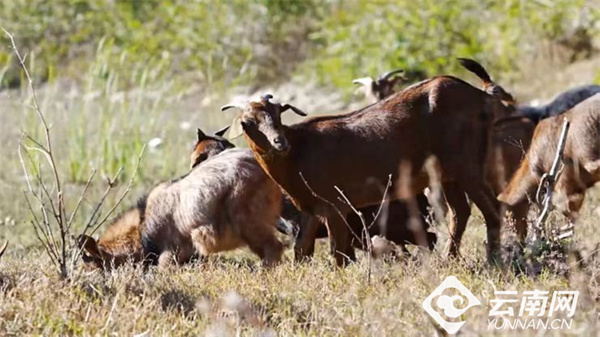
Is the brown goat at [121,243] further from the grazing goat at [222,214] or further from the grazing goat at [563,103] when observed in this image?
the grazing goat at [563,103]

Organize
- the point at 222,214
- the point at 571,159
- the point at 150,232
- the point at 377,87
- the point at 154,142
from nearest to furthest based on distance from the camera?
the point at 222,214
the point at 150,232
the point at 571,159
the point at 377,87
the point at 154,142

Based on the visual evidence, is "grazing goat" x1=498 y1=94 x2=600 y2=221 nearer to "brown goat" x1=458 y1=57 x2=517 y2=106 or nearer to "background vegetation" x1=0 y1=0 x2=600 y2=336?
"background vegetation" x1=0 y1=0 x2=600 y2=336

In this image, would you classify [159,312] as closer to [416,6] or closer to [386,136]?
[386,136]

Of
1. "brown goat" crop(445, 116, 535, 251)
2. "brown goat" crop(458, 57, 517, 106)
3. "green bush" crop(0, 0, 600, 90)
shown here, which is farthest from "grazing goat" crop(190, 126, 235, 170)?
"green bush" crop(0, 0, 600, 90)

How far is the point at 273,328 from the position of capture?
7.42m

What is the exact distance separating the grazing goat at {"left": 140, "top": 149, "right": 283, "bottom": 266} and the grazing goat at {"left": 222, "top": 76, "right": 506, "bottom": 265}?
47 centimetres

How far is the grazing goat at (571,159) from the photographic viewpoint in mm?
11109

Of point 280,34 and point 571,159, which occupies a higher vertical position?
point 571,159

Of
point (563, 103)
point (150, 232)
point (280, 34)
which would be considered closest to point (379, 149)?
point (150, 232)

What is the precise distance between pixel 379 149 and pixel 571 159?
2.30 meters

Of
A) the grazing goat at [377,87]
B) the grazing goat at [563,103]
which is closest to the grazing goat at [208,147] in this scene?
the grazing goat at [377,87]

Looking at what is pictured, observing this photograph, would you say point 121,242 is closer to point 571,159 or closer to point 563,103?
point 571,159

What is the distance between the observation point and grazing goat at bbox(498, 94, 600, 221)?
11.1m

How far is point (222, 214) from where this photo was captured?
34.0 feet
